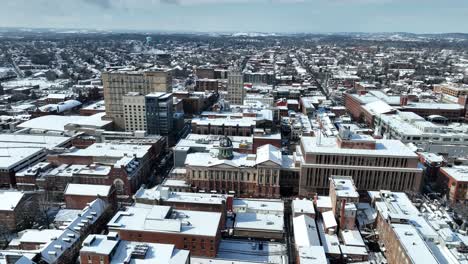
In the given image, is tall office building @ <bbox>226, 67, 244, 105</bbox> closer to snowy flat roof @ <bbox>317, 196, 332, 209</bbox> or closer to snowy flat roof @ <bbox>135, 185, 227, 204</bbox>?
snowy flat roof @ <bbox>317, 196, 332, 209</bbox>

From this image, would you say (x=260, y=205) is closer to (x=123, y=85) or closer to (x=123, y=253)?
(x=123, y=253)

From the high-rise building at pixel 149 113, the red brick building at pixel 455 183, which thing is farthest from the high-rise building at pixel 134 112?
Result: the red brick building at pixel 455 183

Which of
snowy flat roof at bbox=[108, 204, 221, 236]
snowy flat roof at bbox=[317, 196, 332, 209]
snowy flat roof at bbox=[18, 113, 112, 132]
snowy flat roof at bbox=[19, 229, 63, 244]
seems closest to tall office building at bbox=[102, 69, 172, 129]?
snowy flat roof at bbox=[18, 113, 112, 132]

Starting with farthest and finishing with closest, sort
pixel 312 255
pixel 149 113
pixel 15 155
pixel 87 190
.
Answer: pixel 149 113 < pixel 15 155 < pixel 87 190 < pixel 312 255

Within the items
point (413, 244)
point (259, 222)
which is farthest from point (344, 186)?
point (413, 244)

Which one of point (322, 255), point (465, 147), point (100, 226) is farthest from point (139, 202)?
point (465, 147)

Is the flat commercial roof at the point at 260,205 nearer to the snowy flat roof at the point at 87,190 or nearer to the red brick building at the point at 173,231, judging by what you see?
the red brick building at the point at 173,231

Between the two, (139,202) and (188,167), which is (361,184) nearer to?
(188,167)
